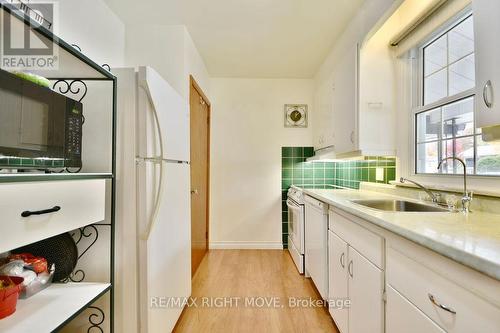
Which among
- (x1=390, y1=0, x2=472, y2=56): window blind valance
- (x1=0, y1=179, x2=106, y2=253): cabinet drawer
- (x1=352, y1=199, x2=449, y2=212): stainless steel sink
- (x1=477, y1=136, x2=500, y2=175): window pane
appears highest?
(x1=390, y1=0, x2=472, y2=56): window blind valance

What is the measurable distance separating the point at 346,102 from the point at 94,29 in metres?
2.19

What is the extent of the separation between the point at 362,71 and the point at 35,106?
2100mm

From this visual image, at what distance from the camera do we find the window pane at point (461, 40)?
1.49 meters

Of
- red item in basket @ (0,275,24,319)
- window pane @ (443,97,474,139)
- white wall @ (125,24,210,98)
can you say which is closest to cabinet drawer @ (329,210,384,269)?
window pane @ (443,97,474,139)

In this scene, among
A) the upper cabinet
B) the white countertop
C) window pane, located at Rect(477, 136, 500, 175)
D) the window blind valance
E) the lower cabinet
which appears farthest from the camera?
the upper cabinet

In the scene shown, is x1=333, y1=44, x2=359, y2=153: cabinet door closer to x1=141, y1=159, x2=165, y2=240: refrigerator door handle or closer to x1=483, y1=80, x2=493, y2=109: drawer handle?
x1=483, y1=80, x2=493, y2=109: drawer handle

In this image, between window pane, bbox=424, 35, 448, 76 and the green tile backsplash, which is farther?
the green tile backsplash

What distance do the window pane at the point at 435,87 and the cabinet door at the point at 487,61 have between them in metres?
0.82

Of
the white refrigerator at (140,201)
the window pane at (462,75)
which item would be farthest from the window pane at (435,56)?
the white refrigerator at (140,201)

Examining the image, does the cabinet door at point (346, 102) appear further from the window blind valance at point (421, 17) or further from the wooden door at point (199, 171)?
the wooden door at point (199, 171)

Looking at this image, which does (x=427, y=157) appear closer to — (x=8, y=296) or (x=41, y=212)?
(x=41, y=212)

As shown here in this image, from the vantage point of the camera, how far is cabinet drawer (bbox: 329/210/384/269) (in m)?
1.18

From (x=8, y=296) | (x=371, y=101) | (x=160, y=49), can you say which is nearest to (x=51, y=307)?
(x=8, y=296)

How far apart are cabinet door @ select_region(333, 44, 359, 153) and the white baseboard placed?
1.87 meters
